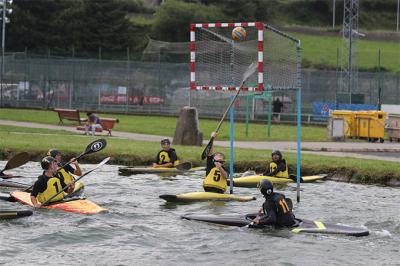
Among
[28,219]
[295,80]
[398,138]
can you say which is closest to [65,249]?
[28,219]

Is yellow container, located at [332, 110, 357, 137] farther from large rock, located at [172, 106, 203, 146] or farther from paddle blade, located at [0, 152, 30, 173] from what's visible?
paddle blade, located at [0, 152, 30, 173]

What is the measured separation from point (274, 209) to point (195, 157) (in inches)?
418

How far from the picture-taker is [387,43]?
96625 mm

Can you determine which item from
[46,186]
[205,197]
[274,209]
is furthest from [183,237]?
[205,197]

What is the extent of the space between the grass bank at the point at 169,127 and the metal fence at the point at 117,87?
2276mm

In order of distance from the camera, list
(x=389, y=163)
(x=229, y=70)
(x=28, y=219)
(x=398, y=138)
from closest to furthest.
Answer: (x=28, y=219) → (x=229, y=70) → (x=389, y=163) → (x=398, y=138)

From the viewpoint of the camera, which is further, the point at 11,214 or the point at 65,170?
the point at 65,170

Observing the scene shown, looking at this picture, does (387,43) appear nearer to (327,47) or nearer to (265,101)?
(327,47)

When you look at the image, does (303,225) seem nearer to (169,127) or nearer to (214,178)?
(214,178)

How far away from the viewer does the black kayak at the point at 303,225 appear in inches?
635

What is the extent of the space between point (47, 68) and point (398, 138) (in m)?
24.2

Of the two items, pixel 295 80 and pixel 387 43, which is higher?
pixel 387 43

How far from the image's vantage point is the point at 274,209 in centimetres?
1625

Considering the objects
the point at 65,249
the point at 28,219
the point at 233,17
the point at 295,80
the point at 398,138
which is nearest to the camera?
the point at 65,249
